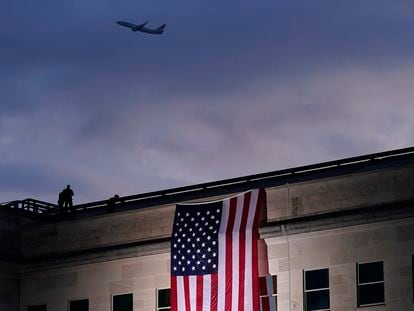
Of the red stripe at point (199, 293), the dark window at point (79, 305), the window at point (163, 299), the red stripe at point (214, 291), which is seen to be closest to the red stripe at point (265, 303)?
the red stripe at point (214, 291)

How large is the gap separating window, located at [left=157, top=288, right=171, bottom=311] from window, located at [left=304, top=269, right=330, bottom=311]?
645 centimetres

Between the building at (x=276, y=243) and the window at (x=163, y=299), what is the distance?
0.04 m

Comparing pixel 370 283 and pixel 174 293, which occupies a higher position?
pixel 174 293

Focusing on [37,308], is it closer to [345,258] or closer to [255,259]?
[255,259]

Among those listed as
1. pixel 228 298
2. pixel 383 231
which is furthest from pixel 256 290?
pixel 383 231

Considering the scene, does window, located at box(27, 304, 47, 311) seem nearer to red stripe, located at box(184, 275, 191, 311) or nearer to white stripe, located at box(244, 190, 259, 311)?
red stripe, located at box(184, 275, 191, 311)

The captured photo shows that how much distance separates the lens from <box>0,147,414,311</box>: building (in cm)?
6316

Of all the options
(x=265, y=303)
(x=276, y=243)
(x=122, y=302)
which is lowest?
(x=265, y=303)

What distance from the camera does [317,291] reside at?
→ 2537 inches

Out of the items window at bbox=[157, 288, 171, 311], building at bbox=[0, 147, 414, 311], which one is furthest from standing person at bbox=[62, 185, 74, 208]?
window at bbox=[157, 288, 171, 311]

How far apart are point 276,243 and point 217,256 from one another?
257 centimetres

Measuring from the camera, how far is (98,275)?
70500 millimetres

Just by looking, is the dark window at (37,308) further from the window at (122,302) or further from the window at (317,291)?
the window at (317,291)

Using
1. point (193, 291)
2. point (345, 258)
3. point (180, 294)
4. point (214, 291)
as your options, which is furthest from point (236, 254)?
point (345, 258)
